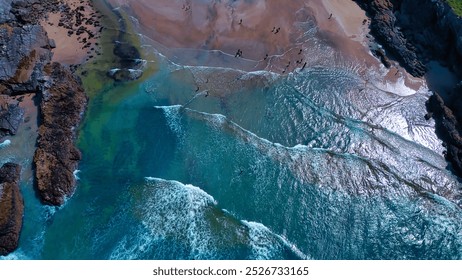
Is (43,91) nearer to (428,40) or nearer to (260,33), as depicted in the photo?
(260,33)

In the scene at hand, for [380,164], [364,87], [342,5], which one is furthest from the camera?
[342,5]

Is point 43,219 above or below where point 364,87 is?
below

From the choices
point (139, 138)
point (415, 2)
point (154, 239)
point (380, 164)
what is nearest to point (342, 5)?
point (415, 2)

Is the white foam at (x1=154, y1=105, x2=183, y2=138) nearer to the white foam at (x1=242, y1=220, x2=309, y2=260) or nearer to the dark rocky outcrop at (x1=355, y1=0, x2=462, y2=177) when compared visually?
the white foam at (x1=242, y1=220, x2=309, y2=260)

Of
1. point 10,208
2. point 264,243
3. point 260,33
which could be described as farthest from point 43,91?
point 264,243

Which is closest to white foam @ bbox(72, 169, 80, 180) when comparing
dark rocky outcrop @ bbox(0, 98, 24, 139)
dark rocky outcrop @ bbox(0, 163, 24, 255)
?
dark rocky outcrop @ bbox(0, 163, 24, 255)
